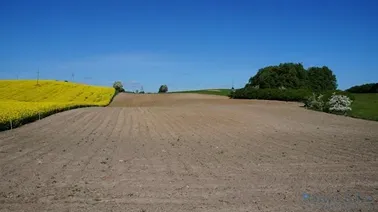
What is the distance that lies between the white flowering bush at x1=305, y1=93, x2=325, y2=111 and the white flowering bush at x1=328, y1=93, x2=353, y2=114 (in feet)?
7.50

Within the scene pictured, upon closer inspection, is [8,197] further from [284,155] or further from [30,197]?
[284,155]

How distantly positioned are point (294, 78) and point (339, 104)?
69379 millimetres

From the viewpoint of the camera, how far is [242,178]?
984cm

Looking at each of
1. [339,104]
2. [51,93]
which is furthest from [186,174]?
[51,93]

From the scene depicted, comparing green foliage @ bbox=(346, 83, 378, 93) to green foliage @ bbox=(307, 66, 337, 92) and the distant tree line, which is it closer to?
the distant tree line

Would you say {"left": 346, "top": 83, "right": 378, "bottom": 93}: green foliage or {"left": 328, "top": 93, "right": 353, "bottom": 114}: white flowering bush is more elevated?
{"left": 346, "top": 83, "right": 378, "bottom": 93}: green foliage

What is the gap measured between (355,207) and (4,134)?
16.6m

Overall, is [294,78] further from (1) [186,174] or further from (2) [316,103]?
(1) [186,174]

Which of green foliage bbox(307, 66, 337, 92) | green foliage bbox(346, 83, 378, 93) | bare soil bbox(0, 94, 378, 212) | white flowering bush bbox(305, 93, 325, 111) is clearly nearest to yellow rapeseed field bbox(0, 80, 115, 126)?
white flowering bush bbox(305, 93, 325, 111)

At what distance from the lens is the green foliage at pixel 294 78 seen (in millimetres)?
105500

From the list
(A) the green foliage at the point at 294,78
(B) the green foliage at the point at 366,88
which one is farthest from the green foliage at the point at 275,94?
(A) the green foliage at the point at 294,78

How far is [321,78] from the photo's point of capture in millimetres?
113500

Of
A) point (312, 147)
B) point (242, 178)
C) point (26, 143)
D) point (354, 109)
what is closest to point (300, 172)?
point (242, 178)

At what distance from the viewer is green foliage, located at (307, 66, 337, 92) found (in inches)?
4402
